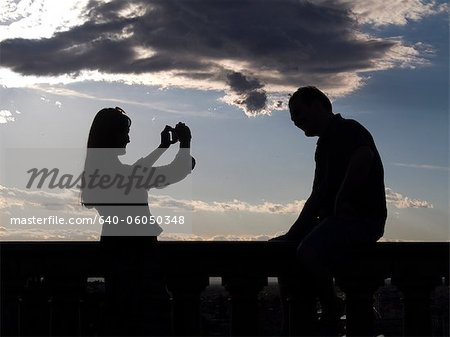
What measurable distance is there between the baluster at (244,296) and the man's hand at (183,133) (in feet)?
3.60

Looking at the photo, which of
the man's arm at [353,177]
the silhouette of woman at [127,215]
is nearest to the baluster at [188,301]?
the silhouette of woman at [127,215]

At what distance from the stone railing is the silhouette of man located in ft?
0.76

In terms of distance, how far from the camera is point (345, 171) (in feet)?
16.7

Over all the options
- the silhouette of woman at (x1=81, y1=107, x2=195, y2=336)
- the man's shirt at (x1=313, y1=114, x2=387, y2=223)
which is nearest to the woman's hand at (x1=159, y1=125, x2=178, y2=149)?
the silhouette of woman at (x1=81, y1=107, x2=195, y2=336)

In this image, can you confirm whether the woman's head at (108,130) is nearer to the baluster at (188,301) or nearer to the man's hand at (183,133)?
the man's hand at (183,133)

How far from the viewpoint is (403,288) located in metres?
5.15

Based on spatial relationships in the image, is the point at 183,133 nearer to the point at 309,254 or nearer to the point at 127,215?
the point at 127,215

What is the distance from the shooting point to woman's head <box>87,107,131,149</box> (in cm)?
520

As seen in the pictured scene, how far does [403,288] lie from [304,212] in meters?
0.94

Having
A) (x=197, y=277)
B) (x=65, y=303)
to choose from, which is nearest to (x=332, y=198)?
(x=197, y=277)

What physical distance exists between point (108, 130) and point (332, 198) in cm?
178

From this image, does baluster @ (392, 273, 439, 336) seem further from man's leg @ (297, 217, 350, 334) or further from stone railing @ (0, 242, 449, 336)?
man's leg @ (297, 217, 350, 334)

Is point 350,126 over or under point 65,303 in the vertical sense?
over

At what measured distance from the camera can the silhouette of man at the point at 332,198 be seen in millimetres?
4809
